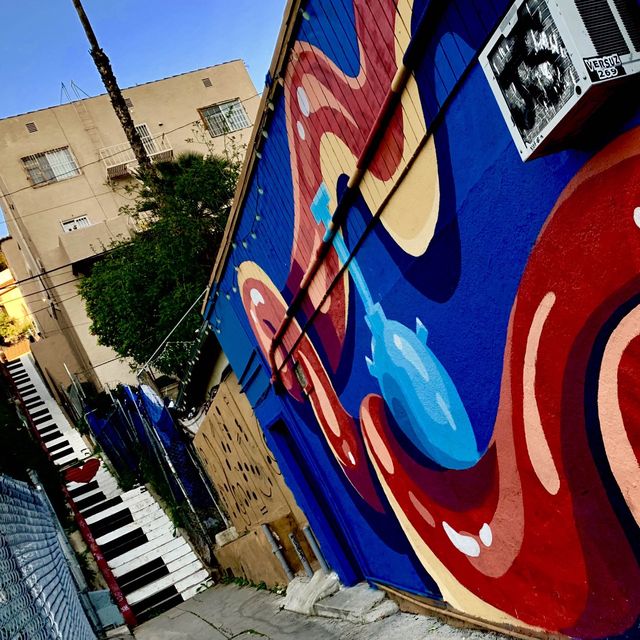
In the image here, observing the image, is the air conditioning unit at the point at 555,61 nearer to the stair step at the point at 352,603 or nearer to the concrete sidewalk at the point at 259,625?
the concrete sidewalk at the point at 259,625

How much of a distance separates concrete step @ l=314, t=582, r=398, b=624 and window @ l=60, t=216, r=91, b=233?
23.1m

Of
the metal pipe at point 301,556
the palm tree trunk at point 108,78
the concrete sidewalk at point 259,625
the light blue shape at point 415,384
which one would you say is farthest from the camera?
the palm tree trunk at point 108,78

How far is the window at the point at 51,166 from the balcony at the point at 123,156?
1314 millimetres

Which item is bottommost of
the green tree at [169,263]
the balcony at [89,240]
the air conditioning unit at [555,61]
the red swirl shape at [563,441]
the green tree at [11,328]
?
the red swirl shape at [563,441]

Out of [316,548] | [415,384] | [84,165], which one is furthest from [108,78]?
[415,384]

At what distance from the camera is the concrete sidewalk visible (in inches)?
170

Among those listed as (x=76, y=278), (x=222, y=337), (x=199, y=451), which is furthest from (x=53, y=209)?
(x=222, y=337)

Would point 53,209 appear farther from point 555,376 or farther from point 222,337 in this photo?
point 555,376

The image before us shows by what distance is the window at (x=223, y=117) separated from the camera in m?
27.3

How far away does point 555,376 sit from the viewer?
2.45m

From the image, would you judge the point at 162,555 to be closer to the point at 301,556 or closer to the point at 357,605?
the point at 301,556

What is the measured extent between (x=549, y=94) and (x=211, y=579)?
1081 cm

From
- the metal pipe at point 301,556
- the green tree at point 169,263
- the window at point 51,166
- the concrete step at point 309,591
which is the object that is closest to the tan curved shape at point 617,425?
the concrete step at point 309,591

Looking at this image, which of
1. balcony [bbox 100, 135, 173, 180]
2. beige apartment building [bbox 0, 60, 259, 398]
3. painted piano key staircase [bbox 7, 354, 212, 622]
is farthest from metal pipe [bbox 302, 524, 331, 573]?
balcony [bbox 100, 135, 173, 180]
